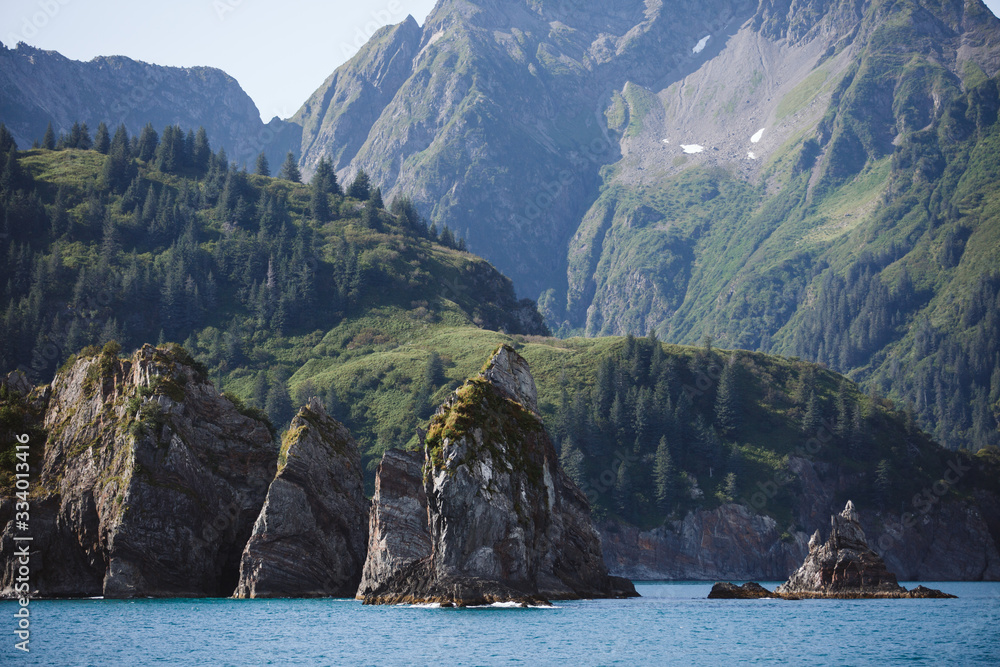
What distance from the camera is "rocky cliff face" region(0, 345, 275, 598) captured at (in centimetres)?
7750

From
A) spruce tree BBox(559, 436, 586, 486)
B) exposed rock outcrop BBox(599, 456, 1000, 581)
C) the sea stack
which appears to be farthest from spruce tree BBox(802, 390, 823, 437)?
the sea stack

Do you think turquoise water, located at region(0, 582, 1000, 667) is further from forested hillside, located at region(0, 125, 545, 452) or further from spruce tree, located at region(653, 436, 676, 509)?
forested hillside, located at region(0, 125, 545, 452)

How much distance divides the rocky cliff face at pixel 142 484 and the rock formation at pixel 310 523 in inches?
223

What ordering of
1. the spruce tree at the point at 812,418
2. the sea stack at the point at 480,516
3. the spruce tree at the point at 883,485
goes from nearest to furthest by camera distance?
the sea stack at the point at 480,516 → the spruce tree at the point at 883,485 → the spruce tree at the point at 812,418

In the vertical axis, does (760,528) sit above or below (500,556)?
above

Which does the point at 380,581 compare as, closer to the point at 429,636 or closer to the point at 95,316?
the point at 429,636

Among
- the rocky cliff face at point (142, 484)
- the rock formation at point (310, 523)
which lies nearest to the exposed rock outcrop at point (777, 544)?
the rock formation at point (310, 523)

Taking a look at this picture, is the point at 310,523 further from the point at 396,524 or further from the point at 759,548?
the point at 759,548

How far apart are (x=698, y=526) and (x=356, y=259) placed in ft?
290

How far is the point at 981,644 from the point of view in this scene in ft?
177

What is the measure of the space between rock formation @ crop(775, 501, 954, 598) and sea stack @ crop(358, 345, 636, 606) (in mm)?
21695

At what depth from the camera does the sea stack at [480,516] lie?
6788 cm

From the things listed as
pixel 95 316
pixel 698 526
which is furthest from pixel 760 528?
pixel 95 316

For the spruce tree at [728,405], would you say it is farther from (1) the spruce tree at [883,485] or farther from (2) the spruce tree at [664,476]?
(1) the spruce tree at [883,485]
